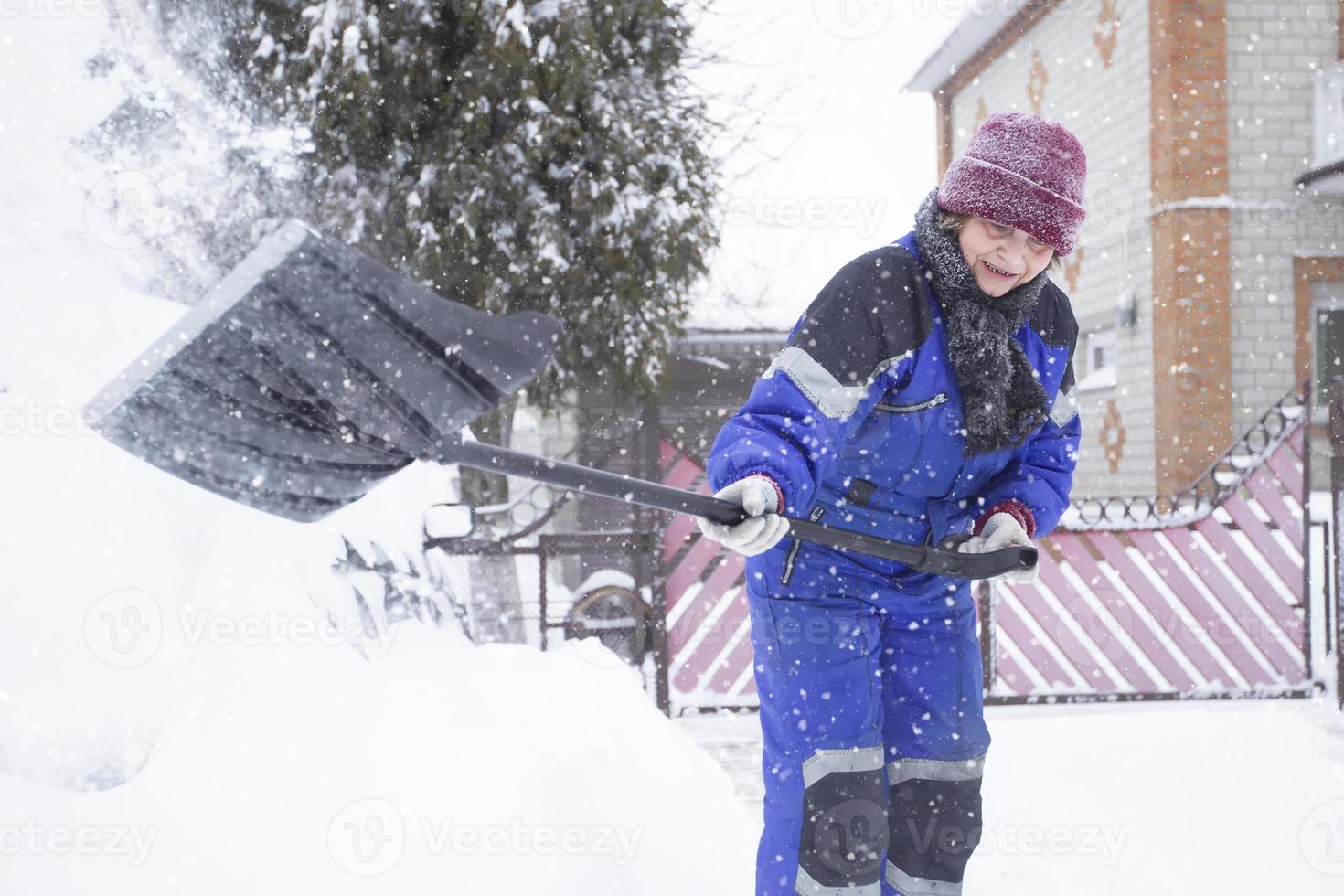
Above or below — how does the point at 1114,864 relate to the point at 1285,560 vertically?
below

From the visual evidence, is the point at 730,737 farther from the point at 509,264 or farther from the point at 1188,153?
the point at 1188,153

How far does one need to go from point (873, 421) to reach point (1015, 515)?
43cm

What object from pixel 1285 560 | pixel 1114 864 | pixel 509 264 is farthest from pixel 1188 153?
pixel 1114 864

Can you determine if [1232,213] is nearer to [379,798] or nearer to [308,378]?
[379,798]

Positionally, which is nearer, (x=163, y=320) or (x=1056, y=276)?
(x=163, y=320)

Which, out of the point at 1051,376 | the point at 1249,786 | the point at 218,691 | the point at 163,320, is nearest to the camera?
the point at 218,691

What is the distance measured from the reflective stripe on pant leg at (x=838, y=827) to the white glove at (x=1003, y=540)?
1.54 feet

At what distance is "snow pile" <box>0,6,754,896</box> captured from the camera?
1.66 metres

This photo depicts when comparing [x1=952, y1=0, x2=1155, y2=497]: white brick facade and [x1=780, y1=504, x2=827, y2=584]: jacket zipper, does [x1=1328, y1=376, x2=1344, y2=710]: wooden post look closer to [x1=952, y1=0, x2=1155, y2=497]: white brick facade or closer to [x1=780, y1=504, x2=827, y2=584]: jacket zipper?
[x1=780, y1=504, x2=827, y2=584]: jacket zipper

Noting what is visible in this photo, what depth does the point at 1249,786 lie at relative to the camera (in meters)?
3.67

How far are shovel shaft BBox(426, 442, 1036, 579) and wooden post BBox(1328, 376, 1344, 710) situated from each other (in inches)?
156

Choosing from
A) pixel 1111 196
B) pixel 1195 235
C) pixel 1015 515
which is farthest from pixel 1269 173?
pixel 1015 515

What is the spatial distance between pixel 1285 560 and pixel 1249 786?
7.67ft

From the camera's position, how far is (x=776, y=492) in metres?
1.69
